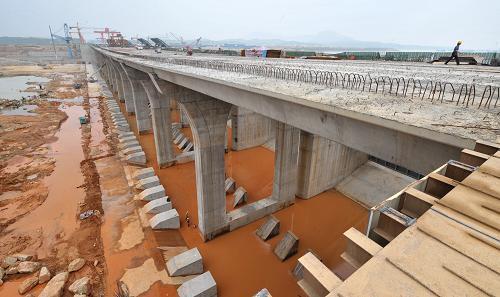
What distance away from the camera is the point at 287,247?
17406mm

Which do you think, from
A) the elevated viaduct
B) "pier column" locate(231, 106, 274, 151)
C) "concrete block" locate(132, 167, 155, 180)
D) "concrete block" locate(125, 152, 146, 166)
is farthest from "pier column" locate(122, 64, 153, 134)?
the elevated viaduct

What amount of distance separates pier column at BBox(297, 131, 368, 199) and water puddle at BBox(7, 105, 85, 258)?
1913 cm

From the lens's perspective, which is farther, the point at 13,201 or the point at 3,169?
the point at 3,169

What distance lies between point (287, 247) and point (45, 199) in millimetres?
22449

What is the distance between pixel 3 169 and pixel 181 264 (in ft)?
93.3

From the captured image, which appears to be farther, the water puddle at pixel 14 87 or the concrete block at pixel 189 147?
the water puddle at pixel 14 87

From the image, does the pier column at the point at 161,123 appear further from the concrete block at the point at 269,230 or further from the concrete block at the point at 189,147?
the concrete block at the point at 269,230

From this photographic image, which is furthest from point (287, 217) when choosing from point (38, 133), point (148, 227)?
point (38, 133)

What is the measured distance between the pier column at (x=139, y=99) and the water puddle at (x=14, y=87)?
52.3m

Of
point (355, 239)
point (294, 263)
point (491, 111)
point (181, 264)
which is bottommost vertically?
point (294, 263)

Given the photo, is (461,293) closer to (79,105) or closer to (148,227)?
(148,227)

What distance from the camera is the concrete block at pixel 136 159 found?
30.2 meters

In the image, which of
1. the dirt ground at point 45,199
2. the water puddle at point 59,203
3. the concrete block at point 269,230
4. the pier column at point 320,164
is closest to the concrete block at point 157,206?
the dirt ground at point 45,199

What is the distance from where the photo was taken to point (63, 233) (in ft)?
62.6
